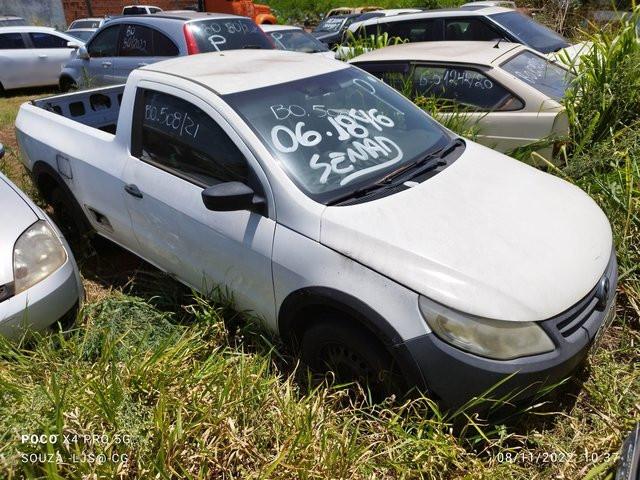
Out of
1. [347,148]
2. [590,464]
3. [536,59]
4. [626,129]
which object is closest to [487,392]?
[590,464]

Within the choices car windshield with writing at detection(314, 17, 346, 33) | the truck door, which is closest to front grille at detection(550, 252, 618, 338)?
the truck door

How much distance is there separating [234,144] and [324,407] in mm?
1376

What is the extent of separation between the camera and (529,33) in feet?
22.0

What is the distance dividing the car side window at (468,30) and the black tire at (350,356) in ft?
18.9

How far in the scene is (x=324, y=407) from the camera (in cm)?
238

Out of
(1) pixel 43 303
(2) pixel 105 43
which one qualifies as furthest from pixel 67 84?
(1) pixel 43 303

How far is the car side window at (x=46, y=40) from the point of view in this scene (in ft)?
34.6

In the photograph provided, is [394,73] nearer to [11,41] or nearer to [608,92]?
[608,92]

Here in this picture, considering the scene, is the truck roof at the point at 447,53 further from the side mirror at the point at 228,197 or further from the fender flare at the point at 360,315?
the fender flare at the point at 360,315

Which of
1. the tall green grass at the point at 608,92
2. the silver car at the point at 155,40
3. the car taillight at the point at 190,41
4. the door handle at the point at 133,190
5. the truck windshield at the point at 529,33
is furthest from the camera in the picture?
the truck windshield at the point at 529,33

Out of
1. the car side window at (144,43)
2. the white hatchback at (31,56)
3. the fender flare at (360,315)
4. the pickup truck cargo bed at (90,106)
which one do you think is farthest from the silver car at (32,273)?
the white hatchback at (31,56)

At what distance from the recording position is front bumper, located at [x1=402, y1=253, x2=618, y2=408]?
1991 millimetres

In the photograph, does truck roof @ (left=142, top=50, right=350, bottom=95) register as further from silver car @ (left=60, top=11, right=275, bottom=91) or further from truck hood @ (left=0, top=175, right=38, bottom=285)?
silver car @ (left=60, top=11, right=275, bottom=91)

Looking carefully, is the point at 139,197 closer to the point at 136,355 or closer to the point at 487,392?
the point at 136,355
